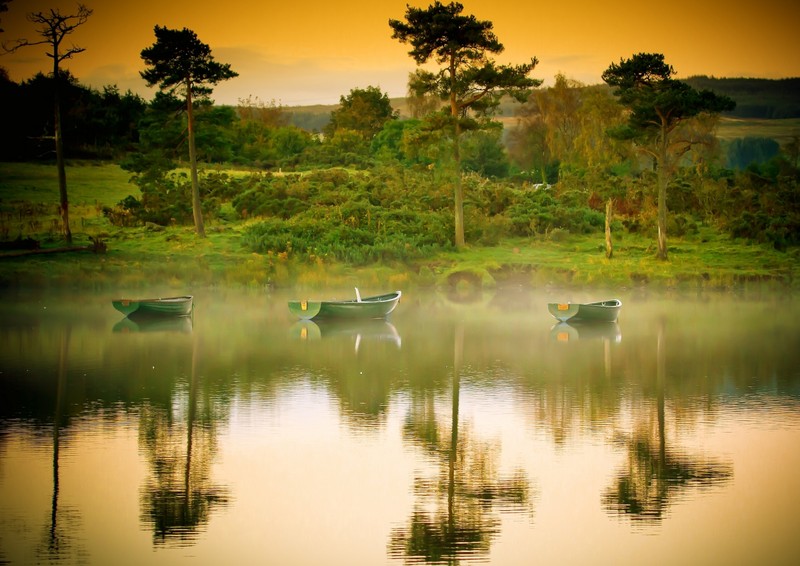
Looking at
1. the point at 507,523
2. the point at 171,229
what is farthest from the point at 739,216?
the point at 507,523

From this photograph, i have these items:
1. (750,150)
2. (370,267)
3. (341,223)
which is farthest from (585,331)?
(750,150)

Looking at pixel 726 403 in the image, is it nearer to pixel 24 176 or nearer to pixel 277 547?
pixel 277 547

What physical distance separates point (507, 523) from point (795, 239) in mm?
46876

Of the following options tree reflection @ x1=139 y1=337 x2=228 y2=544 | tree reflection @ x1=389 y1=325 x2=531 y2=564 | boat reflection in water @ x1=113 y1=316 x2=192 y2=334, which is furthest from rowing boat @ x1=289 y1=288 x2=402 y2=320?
tree reflection @ x1=389 y1=325 x2=531 y2=564

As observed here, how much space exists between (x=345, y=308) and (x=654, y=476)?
70.3ft

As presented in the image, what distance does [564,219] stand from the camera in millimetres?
58969

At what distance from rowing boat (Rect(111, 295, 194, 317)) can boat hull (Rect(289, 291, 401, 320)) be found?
4.00m

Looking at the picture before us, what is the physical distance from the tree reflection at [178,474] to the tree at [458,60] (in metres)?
34.0

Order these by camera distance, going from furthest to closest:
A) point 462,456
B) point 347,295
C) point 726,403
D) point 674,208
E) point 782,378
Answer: point 674,208 → point 347,295 → point 782,378 → point 726,403 → point 462,456

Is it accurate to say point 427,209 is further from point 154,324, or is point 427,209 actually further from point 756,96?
point 756,96

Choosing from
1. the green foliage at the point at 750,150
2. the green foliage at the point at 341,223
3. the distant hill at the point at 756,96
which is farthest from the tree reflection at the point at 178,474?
the distant hill at the point at 756,96

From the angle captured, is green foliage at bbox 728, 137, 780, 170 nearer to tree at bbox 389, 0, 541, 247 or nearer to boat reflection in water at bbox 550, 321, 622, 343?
tree at bbox 389, 0, 541, 247

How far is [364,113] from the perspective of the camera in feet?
321

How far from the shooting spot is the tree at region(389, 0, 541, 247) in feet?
170
